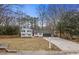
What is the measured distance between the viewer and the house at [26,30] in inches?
206

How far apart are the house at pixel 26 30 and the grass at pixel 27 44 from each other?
6 centimetres

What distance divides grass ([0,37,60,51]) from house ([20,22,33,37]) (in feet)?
0.20

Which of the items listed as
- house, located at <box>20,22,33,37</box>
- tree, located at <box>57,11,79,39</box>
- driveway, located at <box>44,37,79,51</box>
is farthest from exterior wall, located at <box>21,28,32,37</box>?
tree, located at <box>57,11,79,39</box>

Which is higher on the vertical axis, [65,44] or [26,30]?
[26,30]

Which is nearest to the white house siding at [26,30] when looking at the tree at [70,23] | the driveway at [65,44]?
the driveway at [65,44]

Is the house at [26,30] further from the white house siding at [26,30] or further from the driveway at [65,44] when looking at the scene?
the driveway at [65,44]

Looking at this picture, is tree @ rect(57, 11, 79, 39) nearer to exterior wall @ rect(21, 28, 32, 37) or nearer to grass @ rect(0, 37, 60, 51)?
grass @ rect(0, 37, 60, 51)

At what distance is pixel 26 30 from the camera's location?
17.1ft

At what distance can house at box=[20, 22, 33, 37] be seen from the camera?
5223mm

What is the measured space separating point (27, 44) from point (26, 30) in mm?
173

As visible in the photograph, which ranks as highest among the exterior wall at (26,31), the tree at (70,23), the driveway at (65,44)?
the tree at (70,23)

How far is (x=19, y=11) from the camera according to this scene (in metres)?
5.22

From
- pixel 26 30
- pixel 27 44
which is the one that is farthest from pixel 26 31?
pixel 27 44

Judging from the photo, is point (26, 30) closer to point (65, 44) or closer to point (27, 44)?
point (27, 44)
